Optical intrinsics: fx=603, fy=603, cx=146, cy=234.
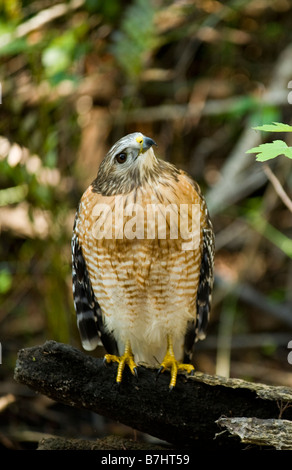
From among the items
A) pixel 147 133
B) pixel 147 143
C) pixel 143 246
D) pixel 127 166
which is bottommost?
pixel 143 246

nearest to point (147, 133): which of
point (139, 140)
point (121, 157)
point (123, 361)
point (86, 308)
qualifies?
point (86, 308)

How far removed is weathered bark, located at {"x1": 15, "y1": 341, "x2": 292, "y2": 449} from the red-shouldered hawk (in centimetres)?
13

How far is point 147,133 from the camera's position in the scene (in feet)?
22.9

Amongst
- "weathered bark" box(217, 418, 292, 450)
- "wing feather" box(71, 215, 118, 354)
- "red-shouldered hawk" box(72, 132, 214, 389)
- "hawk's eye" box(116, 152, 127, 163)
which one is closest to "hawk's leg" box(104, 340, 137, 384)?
"red-shouldered hawk" box(72, 132, 214, 389)

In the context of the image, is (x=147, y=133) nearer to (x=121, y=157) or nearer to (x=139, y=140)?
(x=121, y=157)

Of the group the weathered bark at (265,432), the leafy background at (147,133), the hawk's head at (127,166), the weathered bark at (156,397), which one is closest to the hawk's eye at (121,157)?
the hawk's head at (127,166)

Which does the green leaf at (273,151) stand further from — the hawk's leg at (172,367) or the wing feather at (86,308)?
the wing feather at (86,308)

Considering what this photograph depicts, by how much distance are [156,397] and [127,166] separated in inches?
50.1

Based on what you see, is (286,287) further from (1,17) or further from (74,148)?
(1,17)

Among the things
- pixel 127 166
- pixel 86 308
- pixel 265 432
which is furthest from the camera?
pixel 86 308

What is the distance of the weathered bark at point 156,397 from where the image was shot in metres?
3.07

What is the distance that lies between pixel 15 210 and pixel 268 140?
2881 millimetres

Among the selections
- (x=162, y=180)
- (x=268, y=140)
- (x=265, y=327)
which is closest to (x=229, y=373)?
(x=265, y=327)

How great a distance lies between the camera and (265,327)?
22.2 ft
